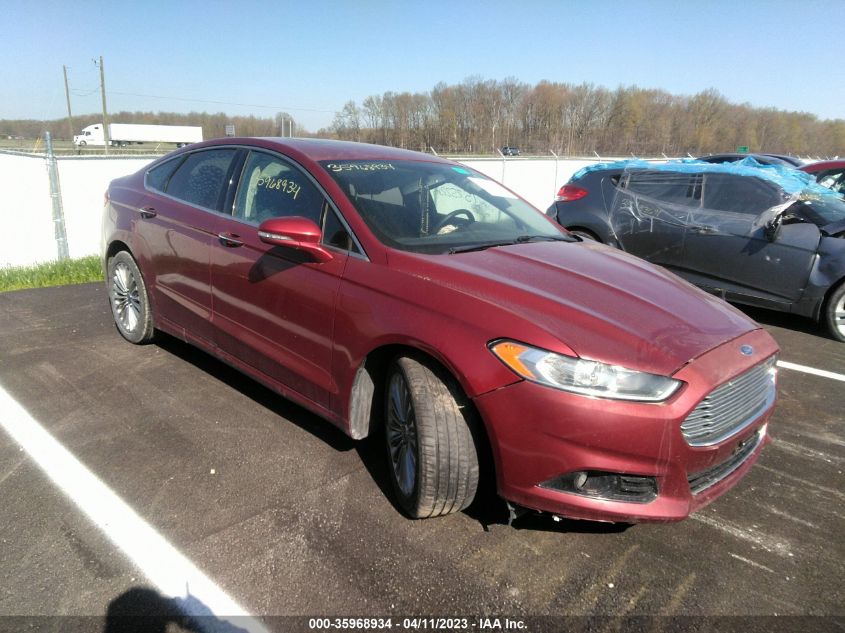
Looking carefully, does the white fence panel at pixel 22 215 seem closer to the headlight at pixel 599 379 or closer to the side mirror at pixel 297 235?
the side mirror at pixel 297 235

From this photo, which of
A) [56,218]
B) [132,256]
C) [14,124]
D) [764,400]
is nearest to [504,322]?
[764,400]

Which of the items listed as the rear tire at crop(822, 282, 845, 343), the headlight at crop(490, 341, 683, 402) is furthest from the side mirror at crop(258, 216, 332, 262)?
the rear tire at crop(822, 282, 845, 343)

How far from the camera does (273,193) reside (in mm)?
3438

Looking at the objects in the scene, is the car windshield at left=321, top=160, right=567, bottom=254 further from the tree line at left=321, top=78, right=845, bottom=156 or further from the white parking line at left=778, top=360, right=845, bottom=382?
the tree line at left=321, top=78, right=845, bottom=156

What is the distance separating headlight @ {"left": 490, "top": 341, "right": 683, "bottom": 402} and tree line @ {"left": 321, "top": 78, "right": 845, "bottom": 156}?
1932 inches

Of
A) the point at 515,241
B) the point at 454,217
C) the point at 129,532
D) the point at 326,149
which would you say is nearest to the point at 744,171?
the point at 515,241

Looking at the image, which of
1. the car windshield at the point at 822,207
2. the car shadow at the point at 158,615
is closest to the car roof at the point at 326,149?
the car shadow at the point at 158,615

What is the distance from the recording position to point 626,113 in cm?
6294

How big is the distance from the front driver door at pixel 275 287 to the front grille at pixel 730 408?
Result: 5.39 feet

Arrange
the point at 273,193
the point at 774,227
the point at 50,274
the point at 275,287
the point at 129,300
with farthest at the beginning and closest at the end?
the point at 50,274 < the point at 774,227 < the point at 129,300 < the point at 273,193 < the point at 275,287

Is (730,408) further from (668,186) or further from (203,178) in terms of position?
(668,186)

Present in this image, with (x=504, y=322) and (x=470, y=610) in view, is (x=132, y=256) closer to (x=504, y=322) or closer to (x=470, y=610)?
(x=504, y=322)

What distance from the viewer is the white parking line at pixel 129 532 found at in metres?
2.20

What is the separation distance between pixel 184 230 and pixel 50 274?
478cm
